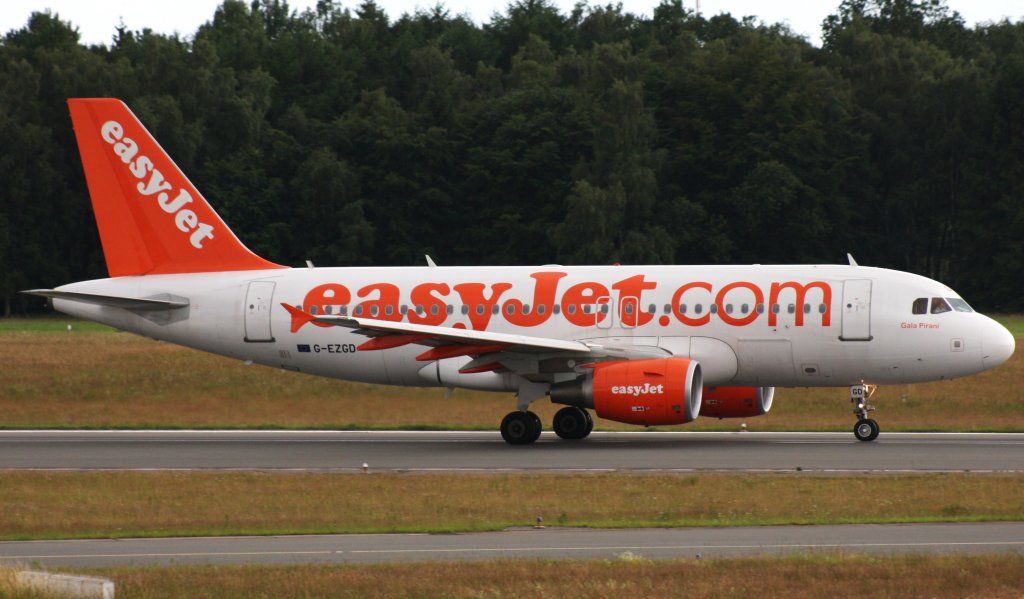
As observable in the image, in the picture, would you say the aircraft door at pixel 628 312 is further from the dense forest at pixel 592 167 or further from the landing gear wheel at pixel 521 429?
the dense forest at pixel 592 167

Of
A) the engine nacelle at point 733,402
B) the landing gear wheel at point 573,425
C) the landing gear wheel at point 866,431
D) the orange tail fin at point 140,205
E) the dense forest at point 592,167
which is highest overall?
the dense forest at point 592,167

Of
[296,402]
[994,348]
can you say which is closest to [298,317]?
[296,402]

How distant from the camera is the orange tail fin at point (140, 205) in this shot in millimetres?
35719

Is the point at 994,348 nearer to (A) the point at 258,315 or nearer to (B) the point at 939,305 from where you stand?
(B) the point at 939,305

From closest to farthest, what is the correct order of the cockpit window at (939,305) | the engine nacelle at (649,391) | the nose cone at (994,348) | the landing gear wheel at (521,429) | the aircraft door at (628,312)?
the engine nacelle at (649,391)
the nose cone at (994,348)
the cockpit window at (939,305)
the landing gear wheel at (521,429)
the aircraft door at (628,312)

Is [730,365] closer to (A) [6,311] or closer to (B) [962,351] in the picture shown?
(B) [962,351]

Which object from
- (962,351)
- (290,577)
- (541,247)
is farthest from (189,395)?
(541,247)

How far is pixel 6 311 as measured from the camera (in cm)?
8238

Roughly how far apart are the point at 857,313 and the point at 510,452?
7918 mm

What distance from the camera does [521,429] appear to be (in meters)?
32.0

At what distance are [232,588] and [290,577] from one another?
70 cm

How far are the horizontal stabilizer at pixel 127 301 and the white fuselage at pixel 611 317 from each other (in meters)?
0.20

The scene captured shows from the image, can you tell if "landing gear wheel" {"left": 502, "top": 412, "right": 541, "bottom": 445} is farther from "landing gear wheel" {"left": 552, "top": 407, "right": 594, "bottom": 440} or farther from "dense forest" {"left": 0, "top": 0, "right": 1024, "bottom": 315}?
"dense forest" {"left": 0, "top": 0, "right": 1024, "bottom": 315}

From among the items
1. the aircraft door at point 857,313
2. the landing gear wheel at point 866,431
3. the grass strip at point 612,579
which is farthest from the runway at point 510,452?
the grass strip at point 612,579
